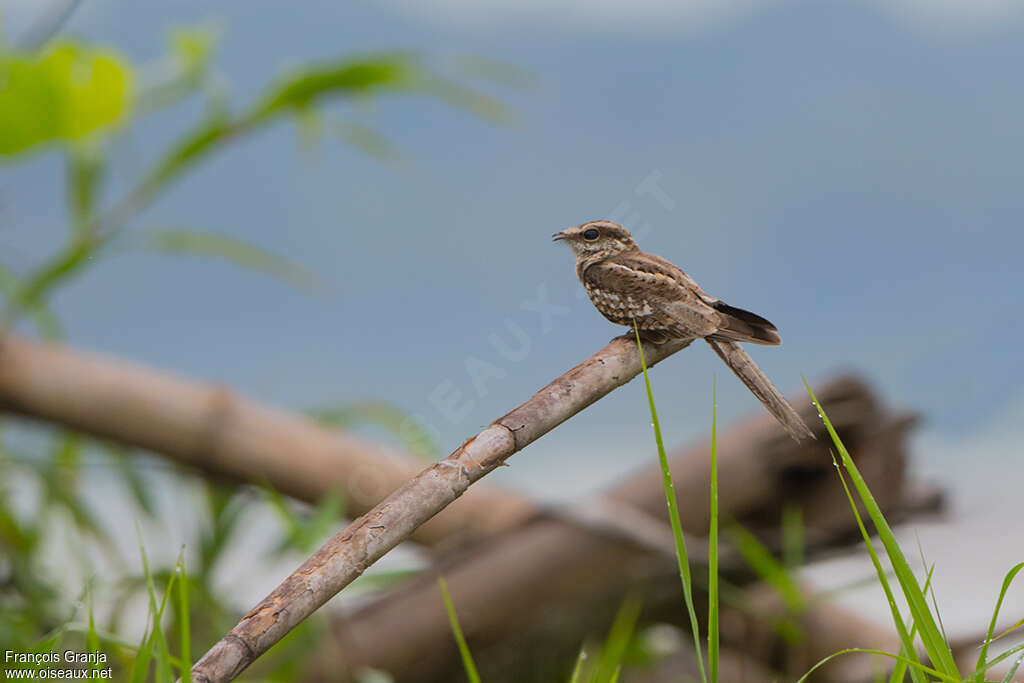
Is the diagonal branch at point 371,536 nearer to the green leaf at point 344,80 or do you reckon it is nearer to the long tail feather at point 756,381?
the long tail feather at point 756,381

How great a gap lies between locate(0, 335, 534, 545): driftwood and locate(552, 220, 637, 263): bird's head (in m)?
2.35

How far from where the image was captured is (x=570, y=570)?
3.36 meters

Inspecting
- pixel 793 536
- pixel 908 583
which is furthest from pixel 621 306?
pixel 793 536

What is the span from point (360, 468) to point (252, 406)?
1.79 feet

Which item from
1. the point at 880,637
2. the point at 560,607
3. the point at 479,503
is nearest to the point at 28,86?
the point at 479,503

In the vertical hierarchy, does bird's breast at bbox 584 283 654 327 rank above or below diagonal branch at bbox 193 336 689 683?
above

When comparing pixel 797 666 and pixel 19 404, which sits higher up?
pixel 19 404

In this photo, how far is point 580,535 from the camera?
11.0 feet

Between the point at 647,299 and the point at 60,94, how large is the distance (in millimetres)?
2730

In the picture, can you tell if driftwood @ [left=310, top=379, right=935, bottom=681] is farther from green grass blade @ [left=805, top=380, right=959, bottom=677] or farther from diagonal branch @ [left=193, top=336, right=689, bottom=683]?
diagonal branch @ [left=193, top=336, right=689, bottom=683]

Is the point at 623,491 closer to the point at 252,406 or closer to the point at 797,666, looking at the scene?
the point at 797,666

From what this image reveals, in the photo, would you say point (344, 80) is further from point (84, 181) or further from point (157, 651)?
point (157, 651)

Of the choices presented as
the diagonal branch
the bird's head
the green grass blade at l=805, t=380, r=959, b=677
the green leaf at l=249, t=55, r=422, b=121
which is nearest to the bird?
the bird's head

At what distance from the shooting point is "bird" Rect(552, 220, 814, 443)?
49.5 inches
